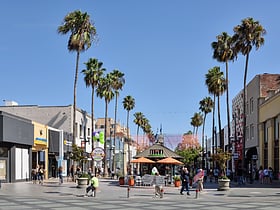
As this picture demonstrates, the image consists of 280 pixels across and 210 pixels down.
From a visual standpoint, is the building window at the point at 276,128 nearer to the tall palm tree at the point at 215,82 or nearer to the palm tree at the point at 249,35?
the palm tree at the point at 249,35

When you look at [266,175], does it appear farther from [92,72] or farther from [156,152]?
[92,72]

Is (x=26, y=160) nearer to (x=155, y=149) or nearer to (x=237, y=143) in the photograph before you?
(x=155, y=149)

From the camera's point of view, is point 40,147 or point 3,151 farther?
point 40,147

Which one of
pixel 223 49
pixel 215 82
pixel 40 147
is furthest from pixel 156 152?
pixel 215 82

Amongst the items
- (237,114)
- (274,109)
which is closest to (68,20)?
(274,109)

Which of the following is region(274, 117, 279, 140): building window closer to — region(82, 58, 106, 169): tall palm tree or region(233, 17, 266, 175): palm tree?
region(233, 17, 266, 175): palm tree

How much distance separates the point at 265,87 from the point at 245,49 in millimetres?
10614

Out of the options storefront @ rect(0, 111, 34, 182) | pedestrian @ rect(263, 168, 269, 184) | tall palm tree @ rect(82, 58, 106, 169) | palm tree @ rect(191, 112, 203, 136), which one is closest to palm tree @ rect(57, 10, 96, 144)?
storefront @ rect(0, 111, 34, 182)

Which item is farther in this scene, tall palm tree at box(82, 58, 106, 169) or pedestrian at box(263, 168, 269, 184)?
tall palm tree at box(82, 58, 106, 169)

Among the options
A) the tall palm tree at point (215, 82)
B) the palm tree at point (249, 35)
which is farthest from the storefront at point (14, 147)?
the tall palm tree at point (215, 82)

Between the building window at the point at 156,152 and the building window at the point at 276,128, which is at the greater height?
the building window at the point at 276,128

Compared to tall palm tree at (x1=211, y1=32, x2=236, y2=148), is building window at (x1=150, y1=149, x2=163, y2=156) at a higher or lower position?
lower

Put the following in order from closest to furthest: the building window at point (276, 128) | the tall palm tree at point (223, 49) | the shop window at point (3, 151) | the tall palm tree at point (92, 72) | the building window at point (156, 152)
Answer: the shop window at point (3, 151)
the building window at point (156, 152)
the building window at point (276, 128)
the tall palm tree at point (223, 49)
the tall palm tree at point (92, 72)

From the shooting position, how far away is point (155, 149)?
47938 millimetres
